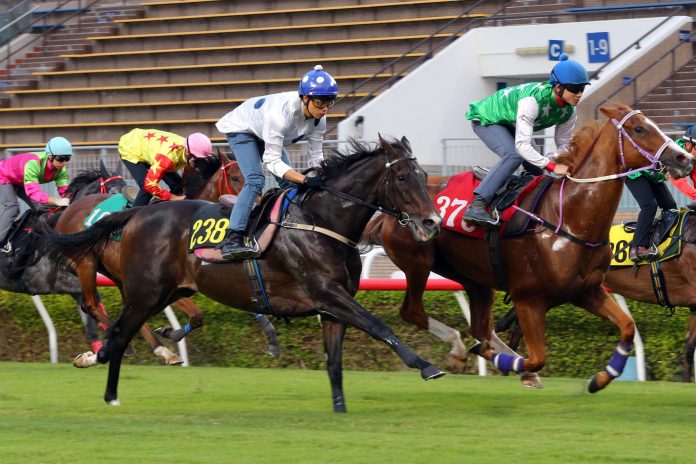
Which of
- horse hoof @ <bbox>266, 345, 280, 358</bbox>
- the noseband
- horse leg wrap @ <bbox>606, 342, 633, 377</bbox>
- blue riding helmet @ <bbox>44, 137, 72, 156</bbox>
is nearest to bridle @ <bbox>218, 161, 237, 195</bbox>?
horse hoof @ <bbox>266, 345, 280, 358</bbox>

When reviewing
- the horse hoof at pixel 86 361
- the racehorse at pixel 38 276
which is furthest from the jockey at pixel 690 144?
the racehorse at pixel 38 276

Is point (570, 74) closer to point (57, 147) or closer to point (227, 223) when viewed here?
point (227, 223)

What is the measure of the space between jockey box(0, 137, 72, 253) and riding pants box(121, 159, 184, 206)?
2.06 ft

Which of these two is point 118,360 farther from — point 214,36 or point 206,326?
point 214,36

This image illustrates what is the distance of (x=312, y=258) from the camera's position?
6.62m

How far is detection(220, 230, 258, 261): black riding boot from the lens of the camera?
6840 mm

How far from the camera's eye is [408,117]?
51.8 feet

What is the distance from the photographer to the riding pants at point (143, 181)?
31.5 feet

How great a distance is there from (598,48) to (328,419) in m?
10.3

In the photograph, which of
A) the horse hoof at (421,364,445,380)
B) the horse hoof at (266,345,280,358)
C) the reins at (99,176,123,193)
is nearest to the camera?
the horse hoof at (421,364,445,380)

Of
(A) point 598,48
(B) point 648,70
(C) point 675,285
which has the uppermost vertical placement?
(A) point 598,48

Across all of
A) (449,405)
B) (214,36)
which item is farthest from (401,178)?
(214,36)

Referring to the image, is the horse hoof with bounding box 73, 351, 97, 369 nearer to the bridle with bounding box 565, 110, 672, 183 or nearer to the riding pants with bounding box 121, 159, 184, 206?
the riding pants with bounding box 121, 159, 184, 206

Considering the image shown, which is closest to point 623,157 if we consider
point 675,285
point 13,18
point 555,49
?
point 675,285
